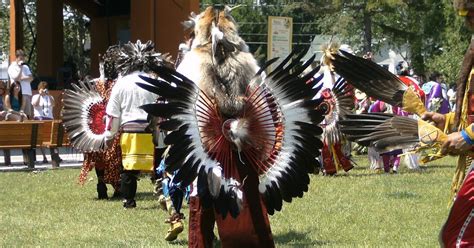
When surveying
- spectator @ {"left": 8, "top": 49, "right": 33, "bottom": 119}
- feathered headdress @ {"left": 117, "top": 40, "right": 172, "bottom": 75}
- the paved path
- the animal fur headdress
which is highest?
the animal fur headdress

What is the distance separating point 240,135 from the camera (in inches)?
216

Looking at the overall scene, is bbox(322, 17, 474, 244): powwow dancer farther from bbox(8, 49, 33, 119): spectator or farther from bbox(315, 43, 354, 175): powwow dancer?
bbox(8, 49, 33, 119): spectator

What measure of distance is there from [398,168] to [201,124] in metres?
9.51

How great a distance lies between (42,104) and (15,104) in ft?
2.13

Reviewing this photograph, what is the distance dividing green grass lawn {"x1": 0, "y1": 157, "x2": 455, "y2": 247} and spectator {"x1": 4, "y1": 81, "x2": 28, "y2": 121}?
3946 millimetres

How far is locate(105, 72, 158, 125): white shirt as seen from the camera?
9492mm

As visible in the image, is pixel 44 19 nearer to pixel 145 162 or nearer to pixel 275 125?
pixel 145 162

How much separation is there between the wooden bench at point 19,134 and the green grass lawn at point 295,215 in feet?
7.83

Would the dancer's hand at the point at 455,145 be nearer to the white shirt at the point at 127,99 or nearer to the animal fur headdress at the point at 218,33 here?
the animal fur headdress at the point at 218,33

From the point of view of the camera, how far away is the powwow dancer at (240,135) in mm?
5379

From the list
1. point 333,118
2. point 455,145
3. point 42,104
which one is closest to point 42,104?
point 42,104

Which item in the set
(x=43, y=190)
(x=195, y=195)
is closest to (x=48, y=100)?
(x=43, y=190)

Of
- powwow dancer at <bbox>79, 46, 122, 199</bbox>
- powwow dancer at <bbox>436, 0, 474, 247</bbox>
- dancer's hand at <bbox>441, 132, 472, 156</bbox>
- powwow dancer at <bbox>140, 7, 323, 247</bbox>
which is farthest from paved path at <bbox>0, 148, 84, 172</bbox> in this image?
dancer's hand at <bbox>441, 132, 472, 156</bbox>

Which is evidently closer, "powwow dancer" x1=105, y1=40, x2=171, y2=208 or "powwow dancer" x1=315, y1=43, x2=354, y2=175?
"powwow dancer" x1=105, y1=40, x2=171, y2=208
